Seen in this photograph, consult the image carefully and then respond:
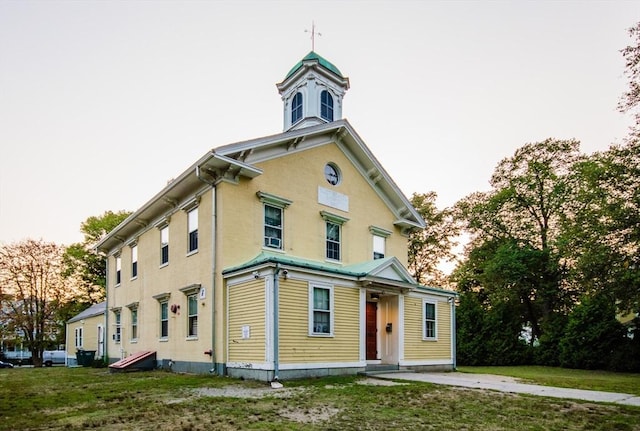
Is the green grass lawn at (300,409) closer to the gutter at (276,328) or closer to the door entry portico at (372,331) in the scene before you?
the gutter at (276,328)

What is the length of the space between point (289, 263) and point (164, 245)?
819 centimetres

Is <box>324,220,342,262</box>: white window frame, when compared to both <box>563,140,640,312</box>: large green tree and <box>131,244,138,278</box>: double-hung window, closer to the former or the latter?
<box>563,140,640,312</box>: large green tree

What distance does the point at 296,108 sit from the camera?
21484 millimetres

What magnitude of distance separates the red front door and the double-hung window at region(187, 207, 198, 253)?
646 centimetres

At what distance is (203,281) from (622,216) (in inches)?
530

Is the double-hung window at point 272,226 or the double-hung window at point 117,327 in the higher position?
the double-hung window at point 272,226

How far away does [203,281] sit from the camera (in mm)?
15664

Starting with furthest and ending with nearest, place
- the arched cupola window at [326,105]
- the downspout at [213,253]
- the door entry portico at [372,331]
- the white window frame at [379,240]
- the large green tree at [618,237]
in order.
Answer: the arched cupola window at [326,105] → the white window frame at [379,240] → the door entry portico at [372,331] → the large green tree at [618,237] → the downspout at [213,253]

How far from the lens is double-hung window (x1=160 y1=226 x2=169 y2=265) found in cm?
1900

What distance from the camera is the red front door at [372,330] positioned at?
17.0 metres

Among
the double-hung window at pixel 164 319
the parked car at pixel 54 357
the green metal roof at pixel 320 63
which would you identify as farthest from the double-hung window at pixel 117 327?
the parked car at pixel 54 357

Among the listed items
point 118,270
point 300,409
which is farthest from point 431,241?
point 300,409

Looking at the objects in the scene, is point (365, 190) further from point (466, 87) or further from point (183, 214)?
point (183, 214)

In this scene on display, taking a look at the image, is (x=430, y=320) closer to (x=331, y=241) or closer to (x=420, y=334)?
(x=420, y=334)
